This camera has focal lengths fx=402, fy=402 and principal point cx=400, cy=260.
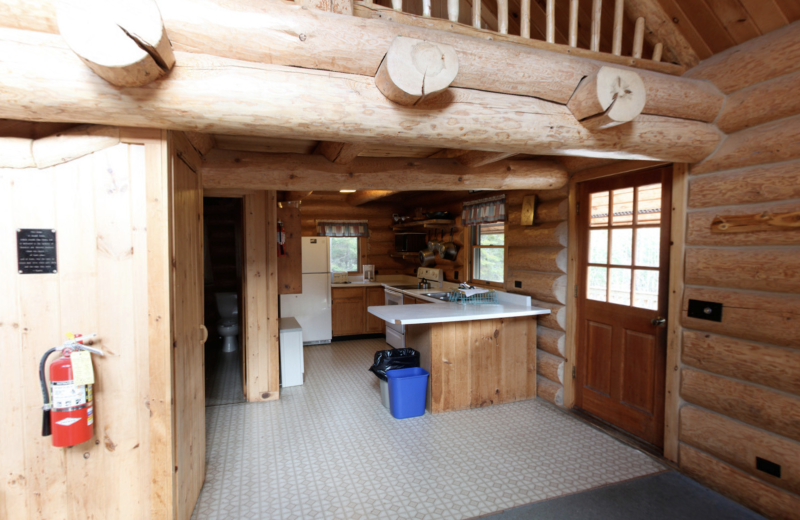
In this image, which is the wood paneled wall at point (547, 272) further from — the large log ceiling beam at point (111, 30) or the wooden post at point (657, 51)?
the large log ceiling beam at point (111, 30)

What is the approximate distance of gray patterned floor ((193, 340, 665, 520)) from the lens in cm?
237

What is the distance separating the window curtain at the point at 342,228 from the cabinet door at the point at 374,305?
977mm

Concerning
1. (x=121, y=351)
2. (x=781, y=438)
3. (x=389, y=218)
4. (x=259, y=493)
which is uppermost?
(x=389, y=218)

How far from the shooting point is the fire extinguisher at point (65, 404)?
1.59 m

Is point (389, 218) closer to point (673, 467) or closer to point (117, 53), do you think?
point (673, 467)

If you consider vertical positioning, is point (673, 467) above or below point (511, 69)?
below

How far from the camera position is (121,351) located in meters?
1.78

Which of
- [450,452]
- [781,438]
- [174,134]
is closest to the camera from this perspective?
[174,134]

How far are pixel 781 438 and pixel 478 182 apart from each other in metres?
2.53

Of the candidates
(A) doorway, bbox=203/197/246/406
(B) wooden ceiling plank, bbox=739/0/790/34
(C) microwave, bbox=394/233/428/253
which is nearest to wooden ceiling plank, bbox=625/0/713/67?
(B) wooden ceiling plank, bbox=739/0/790/34

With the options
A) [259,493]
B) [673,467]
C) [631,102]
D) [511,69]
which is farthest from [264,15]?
[673,467]

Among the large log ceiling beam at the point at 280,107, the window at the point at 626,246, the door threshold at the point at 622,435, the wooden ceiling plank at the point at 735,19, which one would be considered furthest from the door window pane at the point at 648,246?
the door threshold at the point at 622,435

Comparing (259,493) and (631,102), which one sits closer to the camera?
(631,102)

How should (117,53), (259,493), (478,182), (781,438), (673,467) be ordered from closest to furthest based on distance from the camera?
(117,53), (781,438), (259,493), (673,467), (478,182)
